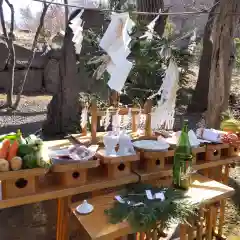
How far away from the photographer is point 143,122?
165 centimetres

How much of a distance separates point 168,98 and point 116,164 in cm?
36

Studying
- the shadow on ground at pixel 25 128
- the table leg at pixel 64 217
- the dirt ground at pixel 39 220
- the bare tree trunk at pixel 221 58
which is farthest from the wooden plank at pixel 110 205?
the shadow on ground at pixel 25 128

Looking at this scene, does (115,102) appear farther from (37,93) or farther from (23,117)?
(37,93)

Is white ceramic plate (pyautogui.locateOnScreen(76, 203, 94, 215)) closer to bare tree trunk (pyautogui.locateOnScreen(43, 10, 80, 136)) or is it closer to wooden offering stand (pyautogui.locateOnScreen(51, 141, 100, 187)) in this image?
wooden offering stand (pyautogui.locateOnScreen(51, 141, 100, 187))

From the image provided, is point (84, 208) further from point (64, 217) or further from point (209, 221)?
point (209, 221)

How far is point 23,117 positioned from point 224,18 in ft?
10.9

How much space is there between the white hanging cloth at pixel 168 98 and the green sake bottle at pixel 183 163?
0.40 feet

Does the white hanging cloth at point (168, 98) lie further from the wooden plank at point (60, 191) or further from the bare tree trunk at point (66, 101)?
the bare tree trunk at point (66, 101)

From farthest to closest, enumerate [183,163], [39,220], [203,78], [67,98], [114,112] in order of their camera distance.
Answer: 1. [203,78]
2. [67,98]
3. [39,220]
4. [114,112]
5. [183,163]

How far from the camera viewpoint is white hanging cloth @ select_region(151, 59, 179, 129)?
1.30 metres

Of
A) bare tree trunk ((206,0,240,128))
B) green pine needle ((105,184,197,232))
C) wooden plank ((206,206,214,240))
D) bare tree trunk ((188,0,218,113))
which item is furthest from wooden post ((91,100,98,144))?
bare tree trunk ((188,0,218,113))

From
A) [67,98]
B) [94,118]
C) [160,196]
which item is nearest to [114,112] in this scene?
[94,118]

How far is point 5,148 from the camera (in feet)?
3.37

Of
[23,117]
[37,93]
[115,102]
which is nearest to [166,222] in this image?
[115,102]
